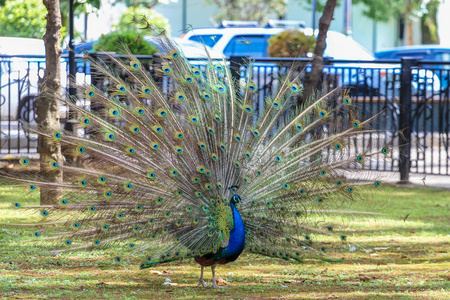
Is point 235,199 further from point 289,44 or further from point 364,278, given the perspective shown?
point 289,44

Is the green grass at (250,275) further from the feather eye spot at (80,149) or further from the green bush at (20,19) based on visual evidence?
the green bush at (20,19)

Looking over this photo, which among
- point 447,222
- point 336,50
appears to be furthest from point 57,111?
point 336,50

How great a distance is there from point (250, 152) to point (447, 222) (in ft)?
12.4

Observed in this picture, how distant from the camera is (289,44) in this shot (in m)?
12.7

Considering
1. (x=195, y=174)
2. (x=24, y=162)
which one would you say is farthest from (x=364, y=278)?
(x=24, y=162)

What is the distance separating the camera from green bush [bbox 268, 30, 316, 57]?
12.4m

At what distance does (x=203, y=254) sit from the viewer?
16.6 feet

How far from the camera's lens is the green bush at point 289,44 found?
40.8 ft

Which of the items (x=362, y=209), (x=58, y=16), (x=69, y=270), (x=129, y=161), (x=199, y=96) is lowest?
(x=69, y=270)

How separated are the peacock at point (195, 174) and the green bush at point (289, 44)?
6733mm

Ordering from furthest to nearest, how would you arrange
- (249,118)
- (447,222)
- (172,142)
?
(447,222) < (249,118) < (172,142)

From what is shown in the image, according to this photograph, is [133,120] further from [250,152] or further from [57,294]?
A: [57,294]

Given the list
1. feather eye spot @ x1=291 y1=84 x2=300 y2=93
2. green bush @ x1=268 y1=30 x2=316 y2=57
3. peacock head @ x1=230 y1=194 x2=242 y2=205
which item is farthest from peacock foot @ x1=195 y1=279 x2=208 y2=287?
green bush @ x1=268 y1=30 x2=316 y2=57

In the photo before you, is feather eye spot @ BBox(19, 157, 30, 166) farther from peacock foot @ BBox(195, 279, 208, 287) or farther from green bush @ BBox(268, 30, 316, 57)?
green bush @ BBox(268, 30, 316, 57)
